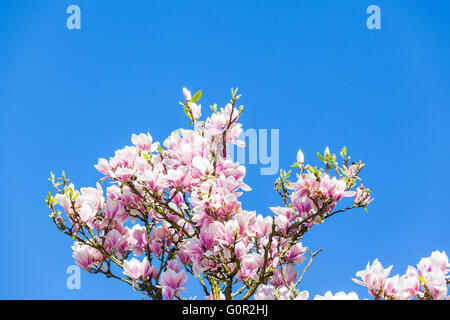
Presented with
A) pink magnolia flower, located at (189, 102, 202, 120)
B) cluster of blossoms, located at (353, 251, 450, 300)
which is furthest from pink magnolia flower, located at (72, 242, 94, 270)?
cluster of blossoms, located at (353, 251, 450, 300)

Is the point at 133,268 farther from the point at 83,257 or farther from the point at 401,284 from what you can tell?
the point at 401,284

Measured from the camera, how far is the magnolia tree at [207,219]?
10.2 feet

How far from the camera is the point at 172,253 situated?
4.09 meters

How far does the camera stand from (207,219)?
10.8ft

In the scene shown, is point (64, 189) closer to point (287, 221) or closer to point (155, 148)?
point (155, 148)

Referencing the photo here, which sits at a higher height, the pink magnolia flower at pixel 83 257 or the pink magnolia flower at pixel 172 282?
the pink magnolia flower at pixel 83 257

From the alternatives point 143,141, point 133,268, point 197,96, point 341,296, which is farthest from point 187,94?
point 341,296

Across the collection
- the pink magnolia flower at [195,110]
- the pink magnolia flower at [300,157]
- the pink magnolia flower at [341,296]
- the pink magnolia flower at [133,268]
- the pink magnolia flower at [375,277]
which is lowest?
the pink magnolia flower at [341,296]

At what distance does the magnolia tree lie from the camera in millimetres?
3105

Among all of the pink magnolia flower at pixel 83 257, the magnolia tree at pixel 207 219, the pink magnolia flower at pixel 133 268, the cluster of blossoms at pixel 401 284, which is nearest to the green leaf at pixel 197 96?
the magnolia tree at pixel 207 219

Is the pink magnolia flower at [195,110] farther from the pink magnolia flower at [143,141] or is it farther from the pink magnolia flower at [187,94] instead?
the pink magnolia flower at [143,141]
